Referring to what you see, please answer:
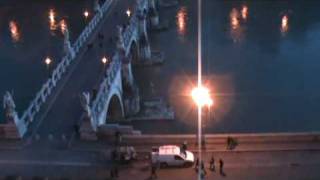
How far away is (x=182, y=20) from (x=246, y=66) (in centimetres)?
Answer: 1851

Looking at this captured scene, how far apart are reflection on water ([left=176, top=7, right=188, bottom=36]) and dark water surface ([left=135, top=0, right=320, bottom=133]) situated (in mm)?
159

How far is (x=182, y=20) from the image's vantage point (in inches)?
3307

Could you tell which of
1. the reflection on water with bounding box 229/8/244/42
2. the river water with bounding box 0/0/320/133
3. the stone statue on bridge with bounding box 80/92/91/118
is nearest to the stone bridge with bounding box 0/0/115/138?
the stone statue on bridge with bounding box 80/92/91/118

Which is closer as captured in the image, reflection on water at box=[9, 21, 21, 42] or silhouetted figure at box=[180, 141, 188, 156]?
silhouetted figure at box=[180, 141, 188, 156]

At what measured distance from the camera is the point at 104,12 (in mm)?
67688

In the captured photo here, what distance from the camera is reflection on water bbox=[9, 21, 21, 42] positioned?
251 feet

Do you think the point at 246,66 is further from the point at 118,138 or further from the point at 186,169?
the point at 186,169

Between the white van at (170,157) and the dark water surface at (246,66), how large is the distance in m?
15.9

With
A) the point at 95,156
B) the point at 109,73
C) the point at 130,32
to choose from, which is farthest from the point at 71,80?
the point at 130,32

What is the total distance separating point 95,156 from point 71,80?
1135 cm

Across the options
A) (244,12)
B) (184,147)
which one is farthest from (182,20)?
(184,147)

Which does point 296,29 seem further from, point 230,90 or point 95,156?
point 95,156

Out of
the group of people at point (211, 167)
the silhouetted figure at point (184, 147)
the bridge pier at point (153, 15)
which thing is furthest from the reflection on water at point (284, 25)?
the group of people at point (211, 167)

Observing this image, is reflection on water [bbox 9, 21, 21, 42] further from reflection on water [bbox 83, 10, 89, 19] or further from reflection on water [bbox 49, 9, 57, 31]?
reflection on water [bbox 83, 10, 89, 19]
